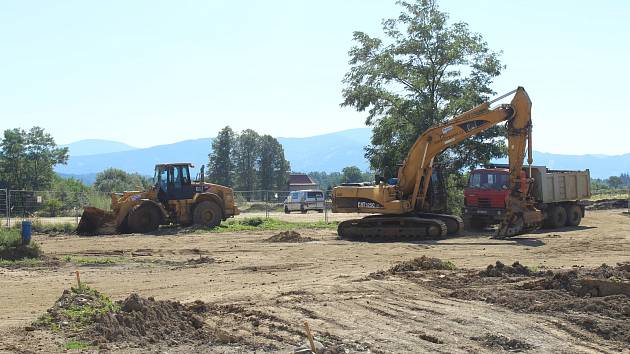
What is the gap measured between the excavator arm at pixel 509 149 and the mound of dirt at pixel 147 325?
1489cm

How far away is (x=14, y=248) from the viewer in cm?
1805

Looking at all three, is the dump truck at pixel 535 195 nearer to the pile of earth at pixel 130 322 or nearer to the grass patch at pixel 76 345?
the pile of earth at pixel 130 322

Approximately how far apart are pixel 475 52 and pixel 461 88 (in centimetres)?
178

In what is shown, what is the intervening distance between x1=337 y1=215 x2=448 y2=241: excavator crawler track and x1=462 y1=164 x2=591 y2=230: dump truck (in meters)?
3.30

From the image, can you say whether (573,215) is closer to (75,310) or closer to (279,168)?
(75,310)

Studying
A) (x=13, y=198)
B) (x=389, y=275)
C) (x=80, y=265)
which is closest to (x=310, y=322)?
(x=389, y=275)

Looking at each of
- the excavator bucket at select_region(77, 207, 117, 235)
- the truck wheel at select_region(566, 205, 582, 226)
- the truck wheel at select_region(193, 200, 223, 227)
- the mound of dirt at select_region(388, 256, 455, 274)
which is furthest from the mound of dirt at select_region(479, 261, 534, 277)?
the excavator bucket at select_region(77, 207, 117, 235)

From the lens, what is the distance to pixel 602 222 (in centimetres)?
3228

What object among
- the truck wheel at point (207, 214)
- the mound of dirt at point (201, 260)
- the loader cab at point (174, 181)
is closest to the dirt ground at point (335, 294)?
the mound of dirt at point (201, 260)

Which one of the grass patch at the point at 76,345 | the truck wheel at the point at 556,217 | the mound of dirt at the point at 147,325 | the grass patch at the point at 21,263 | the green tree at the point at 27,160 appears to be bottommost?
the grass patch at the point at 76,345

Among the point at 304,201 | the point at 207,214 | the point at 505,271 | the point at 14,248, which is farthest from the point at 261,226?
the point at 505,271

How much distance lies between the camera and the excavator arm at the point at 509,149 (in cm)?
2275

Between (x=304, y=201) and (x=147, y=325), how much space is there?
3806 cm

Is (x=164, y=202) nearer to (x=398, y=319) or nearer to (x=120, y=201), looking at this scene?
(x=120, y=201)
